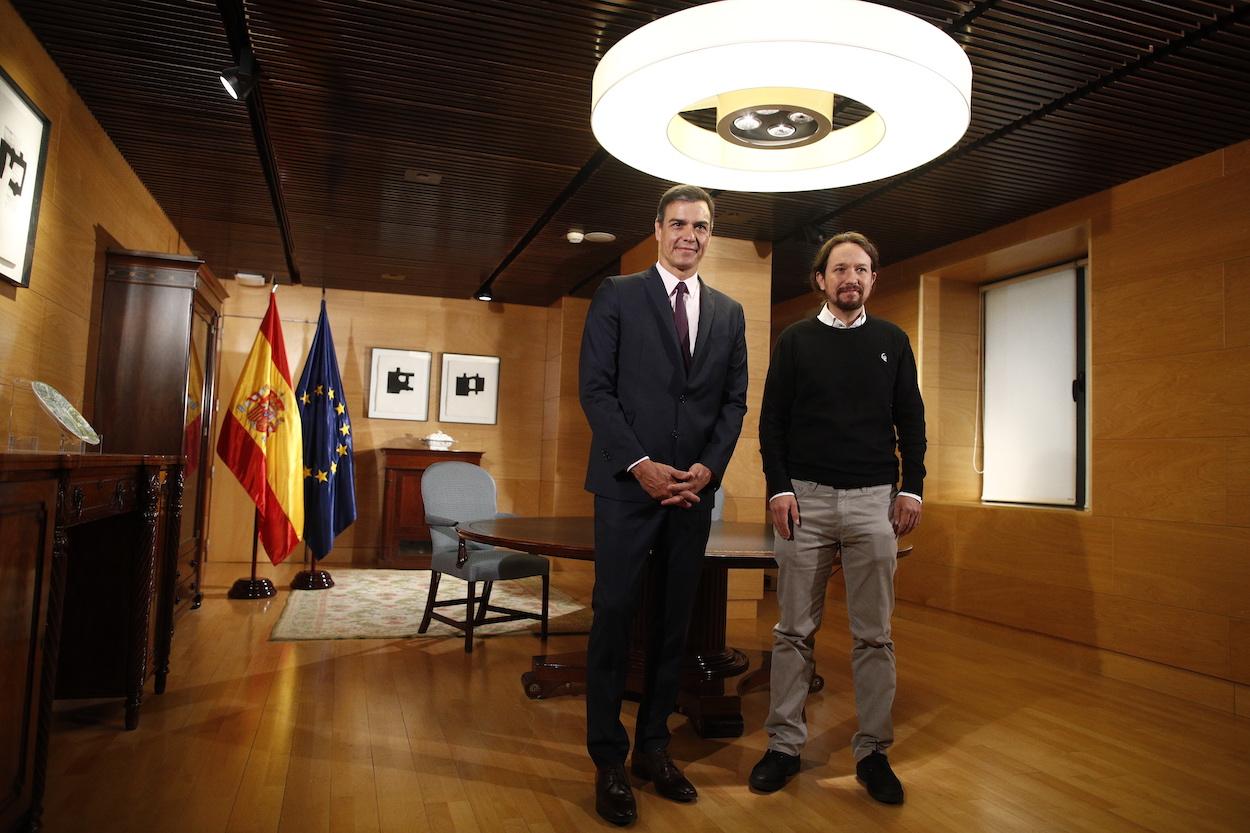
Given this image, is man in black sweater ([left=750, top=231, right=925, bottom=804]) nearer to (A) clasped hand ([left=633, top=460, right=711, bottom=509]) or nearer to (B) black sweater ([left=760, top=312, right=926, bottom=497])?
(B) black sweater ([left=760, top=312, right=926, bottom=497])

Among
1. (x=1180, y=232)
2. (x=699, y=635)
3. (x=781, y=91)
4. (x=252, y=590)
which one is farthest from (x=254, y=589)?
(x=1180, y=232)

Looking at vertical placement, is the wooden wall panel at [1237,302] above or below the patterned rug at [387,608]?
above

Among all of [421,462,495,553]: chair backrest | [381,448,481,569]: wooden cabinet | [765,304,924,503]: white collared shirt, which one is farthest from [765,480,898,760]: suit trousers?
[381,448,481,569]: wooden cabinet

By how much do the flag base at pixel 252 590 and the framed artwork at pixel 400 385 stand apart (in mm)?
2467

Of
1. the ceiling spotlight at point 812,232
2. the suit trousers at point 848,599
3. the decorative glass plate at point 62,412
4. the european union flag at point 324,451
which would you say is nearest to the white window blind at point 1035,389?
the ceiling spotlight at point 812,232

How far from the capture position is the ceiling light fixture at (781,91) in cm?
207

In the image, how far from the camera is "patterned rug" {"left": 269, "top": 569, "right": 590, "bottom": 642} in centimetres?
452

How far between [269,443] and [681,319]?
13.9ft

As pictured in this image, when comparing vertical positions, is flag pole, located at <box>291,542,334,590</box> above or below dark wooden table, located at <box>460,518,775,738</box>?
below

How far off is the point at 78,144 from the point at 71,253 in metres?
0.50

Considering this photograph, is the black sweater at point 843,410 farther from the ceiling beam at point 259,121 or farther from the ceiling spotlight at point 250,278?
the ceiling spotlight at point 250,278

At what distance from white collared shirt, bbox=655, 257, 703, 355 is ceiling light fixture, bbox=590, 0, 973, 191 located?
20.6 inches

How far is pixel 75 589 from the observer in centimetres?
291

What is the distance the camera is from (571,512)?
793cm
